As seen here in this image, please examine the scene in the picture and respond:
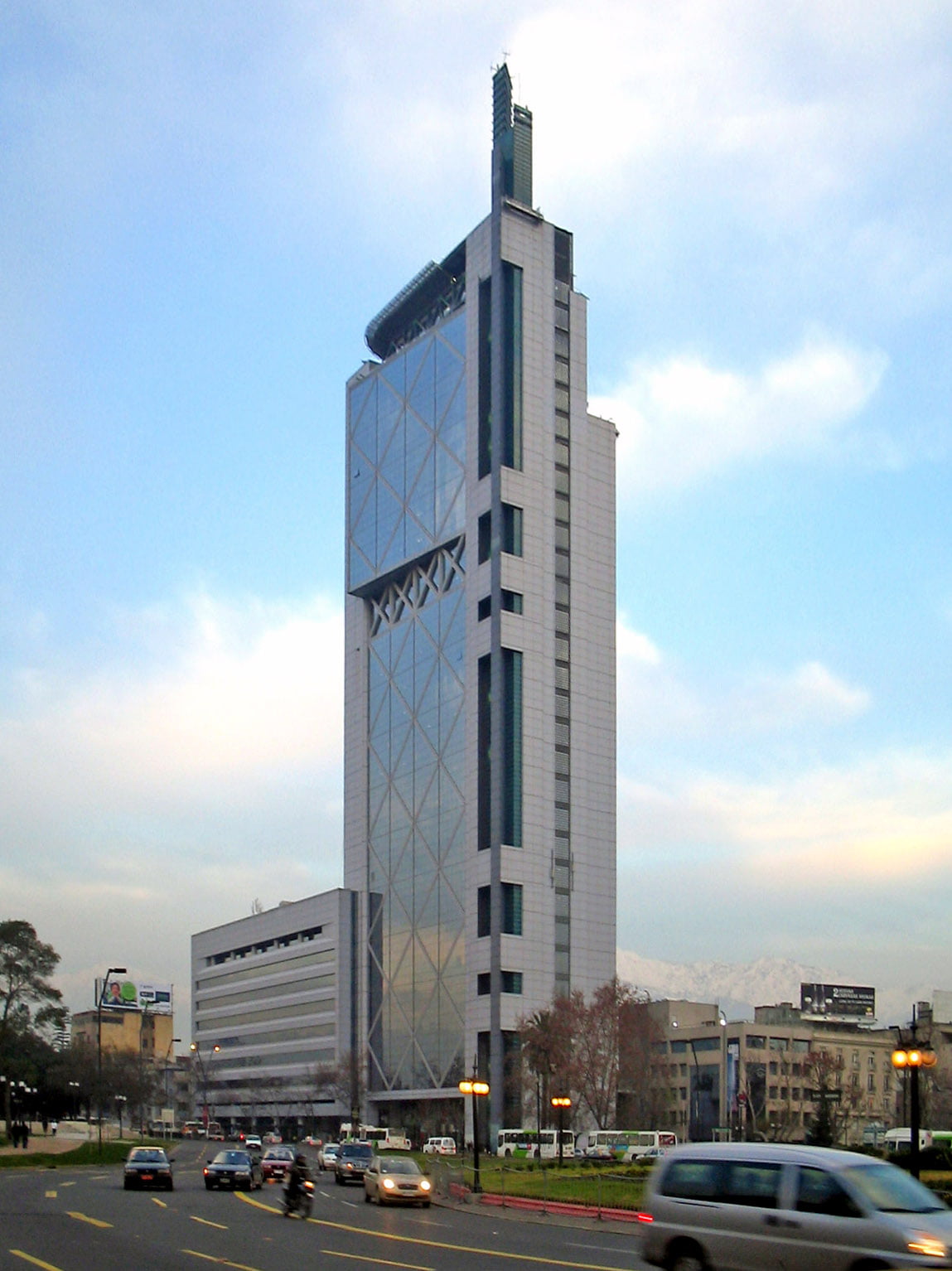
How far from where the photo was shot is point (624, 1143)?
96.8m

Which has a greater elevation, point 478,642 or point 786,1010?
point 478,642

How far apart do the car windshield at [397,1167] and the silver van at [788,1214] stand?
26.4m

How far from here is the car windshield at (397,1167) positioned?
46.2 metres

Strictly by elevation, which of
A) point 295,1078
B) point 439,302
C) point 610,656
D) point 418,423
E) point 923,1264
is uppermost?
point 439,302

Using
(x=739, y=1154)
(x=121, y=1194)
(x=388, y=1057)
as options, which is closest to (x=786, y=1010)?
(x=388, y=1057)

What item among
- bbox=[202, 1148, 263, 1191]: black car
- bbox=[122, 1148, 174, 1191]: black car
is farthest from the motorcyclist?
bbox=[202, 1148, 263, 1191]: black car

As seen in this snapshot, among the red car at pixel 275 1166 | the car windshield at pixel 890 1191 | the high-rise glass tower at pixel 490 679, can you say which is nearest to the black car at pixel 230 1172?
the red car at pixel 275 1166

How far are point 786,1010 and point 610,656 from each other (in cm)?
5973

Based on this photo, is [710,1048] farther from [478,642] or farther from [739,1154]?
[739,1154]

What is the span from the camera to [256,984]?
184m

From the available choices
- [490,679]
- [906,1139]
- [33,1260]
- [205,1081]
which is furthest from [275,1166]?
[205,1081]

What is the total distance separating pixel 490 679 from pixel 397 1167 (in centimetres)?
9454

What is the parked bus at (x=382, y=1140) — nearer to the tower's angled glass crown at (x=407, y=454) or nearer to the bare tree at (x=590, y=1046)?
the bare tree at (x=590, y=1046)

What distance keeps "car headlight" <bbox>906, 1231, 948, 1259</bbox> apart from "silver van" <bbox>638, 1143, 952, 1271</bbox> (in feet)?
0.03
